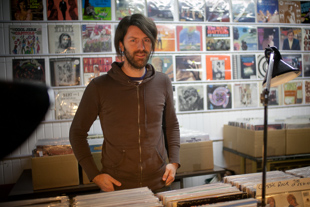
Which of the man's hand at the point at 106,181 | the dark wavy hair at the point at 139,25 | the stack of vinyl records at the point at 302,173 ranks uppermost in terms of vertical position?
the dark wavy hair at the point at 139,25

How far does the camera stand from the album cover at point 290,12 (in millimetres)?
3666

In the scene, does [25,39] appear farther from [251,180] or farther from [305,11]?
[305,11]

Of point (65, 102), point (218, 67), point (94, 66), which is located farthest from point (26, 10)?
point (218, 67)

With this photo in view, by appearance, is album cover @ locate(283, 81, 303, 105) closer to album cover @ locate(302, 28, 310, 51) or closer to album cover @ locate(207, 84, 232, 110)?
album cover @ locate(302, 28, 310, 51)

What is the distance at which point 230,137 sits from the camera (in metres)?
3.37

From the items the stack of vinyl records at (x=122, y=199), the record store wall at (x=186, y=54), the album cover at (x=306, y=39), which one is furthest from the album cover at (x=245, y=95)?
the stack of vinyl records at (x=122, y=199)

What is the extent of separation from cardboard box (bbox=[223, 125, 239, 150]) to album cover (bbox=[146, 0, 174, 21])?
61.1 inches

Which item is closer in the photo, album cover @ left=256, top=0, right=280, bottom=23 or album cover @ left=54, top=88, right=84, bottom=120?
album cover @ left=54, top=88, right=84, bottom=120

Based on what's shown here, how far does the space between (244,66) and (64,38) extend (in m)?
2.29

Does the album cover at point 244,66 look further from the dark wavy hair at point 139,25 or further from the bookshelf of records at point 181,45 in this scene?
the dark wavy hair at point 139,25

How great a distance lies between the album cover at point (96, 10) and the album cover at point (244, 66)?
173 cm

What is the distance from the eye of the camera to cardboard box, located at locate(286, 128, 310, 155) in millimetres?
2973

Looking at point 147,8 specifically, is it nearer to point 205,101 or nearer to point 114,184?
point 205,101

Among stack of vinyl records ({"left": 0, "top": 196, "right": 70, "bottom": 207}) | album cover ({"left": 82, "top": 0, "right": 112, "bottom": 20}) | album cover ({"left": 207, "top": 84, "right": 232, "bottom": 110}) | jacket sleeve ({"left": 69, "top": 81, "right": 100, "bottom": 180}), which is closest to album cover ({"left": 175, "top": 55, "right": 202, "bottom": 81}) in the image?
album cover ({"left": 207, "top": 84, "right": 232, "bottom": 110})
